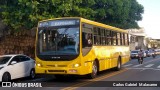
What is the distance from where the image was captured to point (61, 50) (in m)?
15.2

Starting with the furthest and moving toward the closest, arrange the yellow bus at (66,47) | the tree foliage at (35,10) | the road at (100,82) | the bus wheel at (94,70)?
the tree foliage at (35,10)
the bus wheel at (94,70)
the yellow bus at (66,47)
the road at (100,82)

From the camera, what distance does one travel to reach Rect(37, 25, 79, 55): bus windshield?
15.1m

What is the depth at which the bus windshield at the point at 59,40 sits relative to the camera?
15094 mm

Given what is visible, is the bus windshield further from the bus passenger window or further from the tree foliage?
the tree foliage

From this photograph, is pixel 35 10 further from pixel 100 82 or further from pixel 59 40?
pixel 100 82

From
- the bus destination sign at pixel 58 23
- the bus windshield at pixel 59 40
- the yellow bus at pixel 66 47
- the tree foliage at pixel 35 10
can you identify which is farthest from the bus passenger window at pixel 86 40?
the tree foliage at pixel 35 10

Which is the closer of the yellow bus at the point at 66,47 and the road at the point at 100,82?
the road at the point at 100,82

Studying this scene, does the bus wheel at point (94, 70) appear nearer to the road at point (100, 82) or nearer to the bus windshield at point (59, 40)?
A: the road at point (100, 82)

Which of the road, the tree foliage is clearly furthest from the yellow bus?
the tree foliage

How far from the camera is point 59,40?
50.4 ft

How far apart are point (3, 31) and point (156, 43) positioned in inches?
4182

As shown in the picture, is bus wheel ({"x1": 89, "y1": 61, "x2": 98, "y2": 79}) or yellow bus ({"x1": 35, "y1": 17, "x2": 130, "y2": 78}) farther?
bus wheel ({"x1": 89, "y1": 61, "x2": 98, "y2": 79})

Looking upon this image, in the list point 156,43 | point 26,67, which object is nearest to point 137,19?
point 26,67

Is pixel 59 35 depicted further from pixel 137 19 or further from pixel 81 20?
pixel 137 19
